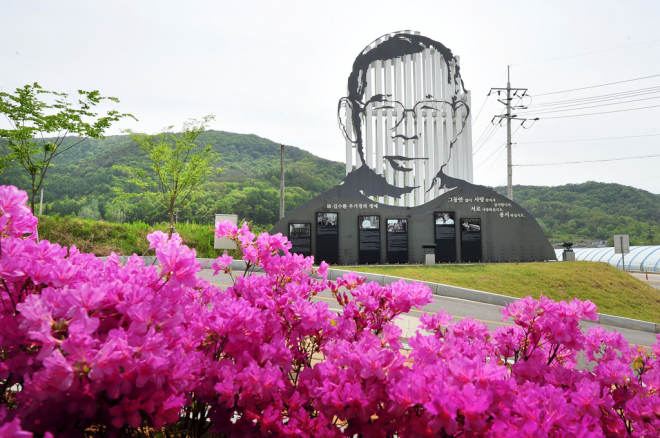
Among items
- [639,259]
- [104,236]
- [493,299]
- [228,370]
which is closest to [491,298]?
[493,299]

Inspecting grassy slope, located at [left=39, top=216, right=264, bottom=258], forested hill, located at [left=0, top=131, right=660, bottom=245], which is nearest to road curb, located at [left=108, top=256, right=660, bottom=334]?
grassy slope, located at [left=39, top=216, right=264, bottom=258]

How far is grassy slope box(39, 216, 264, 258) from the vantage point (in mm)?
12750

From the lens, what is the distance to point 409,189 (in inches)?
551

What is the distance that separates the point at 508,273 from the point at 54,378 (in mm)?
12068

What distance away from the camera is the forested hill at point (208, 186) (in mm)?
41406

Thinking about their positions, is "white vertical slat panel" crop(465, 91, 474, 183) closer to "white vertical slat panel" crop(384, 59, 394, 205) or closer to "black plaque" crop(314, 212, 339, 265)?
"white vertical slat panel" crop(384, 59, 394, 205)

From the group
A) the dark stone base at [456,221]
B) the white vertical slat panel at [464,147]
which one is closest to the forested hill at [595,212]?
the dark stone base at [456,221]

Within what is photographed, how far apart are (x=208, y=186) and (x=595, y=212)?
1913 inches

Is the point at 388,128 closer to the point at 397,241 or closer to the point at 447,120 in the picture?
the point at 447,120

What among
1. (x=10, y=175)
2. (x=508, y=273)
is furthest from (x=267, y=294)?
(x=10, y=175)

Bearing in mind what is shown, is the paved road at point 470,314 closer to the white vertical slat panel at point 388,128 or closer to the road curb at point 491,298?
the road curb at point 491,298

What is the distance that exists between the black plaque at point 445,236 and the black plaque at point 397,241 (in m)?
1.17

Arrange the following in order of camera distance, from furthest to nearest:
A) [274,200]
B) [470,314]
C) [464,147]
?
[274,200]
[464,147]
[470,314]

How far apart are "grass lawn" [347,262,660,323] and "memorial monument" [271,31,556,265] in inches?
53.7
